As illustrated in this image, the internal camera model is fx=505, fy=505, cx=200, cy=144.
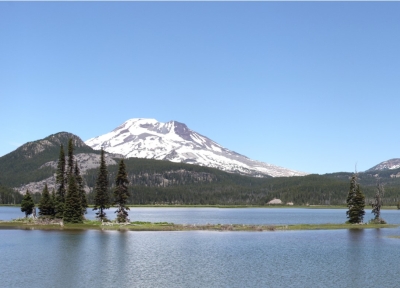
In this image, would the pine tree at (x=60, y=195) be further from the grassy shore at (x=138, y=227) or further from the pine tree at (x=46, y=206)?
the grassy shore at (x=138, y=227)

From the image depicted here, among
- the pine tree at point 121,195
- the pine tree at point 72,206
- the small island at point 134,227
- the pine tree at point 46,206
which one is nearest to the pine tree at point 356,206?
the small island at point 134,227

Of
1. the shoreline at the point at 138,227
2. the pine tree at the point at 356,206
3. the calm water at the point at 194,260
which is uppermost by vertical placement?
the pine tree at the point at 356,206

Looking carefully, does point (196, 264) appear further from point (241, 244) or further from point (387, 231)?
point (387, 231)

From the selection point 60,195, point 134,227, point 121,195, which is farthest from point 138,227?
point 60,195

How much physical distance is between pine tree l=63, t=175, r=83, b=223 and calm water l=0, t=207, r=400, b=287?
16939 mm

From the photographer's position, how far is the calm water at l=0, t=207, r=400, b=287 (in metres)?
53.9

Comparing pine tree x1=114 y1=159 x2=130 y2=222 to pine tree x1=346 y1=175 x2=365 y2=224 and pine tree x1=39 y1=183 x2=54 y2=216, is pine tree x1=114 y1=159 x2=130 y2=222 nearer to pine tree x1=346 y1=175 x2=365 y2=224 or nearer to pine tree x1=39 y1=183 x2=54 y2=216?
pine tree x1=39 y1=183 x2=54 y2=216

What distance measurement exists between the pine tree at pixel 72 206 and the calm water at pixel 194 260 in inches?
667

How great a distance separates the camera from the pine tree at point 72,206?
118562 millimetres

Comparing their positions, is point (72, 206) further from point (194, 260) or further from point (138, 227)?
point (194, 260)

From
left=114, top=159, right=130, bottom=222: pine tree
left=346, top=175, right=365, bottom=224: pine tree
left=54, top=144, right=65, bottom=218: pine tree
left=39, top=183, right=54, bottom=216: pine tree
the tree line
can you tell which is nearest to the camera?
the tree line

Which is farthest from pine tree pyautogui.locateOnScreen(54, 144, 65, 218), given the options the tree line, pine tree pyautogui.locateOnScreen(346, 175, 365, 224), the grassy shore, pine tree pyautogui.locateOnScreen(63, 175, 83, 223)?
pine tree pyautogui.locateOnScreen(346, 175, 365, 224)

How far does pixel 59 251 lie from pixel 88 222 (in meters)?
46.6

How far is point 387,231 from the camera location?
115 metres
